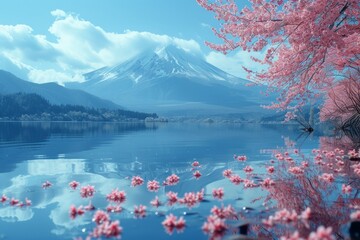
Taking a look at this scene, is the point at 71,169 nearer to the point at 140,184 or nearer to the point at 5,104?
the point at 140,184

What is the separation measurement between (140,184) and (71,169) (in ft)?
12.9

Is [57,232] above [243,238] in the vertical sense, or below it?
below

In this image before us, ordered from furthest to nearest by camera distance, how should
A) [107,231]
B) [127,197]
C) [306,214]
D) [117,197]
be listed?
[127,197], [117,197], [306,214], [107,231]

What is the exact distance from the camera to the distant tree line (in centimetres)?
13025

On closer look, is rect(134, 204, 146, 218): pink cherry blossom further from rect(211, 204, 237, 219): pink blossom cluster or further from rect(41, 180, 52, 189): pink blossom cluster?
rect(41, 180, 52, 189): pink blossom cluster

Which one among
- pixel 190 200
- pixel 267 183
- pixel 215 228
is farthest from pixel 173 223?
pixel 267 183

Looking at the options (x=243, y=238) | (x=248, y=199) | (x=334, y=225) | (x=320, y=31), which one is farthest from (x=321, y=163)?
(x=243, y=238)

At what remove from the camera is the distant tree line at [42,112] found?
427ft

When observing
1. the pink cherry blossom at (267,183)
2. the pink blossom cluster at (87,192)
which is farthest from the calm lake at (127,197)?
the pink cherry blossom at (267,183)

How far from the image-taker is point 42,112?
137500mm

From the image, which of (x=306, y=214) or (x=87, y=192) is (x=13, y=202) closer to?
(x=87, y=192)

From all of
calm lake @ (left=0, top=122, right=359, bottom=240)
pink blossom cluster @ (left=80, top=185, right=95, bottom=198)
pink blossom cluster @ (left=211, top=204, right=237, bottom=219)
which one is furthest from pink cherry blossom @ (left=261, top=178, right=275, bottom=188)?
pink blossom cluster @ (left=80, top=185, right=95, bottom=198)

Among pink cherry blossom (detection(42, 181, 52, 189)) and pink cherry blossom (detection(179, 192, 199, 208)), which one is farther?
pink cherry blossom (detection(42, 181, 52, 189))

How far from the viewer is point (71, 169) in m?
12.0
